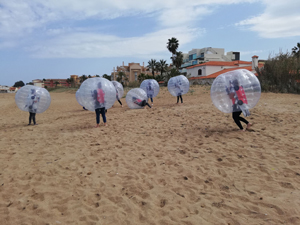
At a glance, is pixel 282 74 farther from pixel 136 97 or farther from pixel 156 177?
pixel 156 177

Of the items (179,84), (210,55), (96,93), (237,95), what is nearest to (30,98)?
(96,93)

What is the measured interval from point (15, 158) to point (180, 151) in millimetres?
4135

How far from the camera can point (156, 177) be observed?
414 cm

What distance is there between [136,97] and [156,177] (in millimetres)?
8548

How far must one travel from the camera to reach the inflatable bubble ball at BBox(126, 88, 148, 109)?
40.3ft

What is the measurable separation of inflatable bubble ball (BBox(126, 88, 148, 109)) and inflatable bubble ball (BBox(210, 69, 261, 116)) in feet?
21.7

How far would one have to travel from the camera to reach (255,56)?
30.7 metres

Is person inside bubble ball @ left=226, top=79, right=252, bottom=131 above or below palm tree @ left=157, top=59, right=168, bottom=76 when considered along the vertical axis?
below

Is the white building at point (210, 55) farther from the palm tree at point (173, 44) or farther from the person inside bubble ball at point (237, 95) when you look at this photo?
the person inside bubble ball at point (237, 95)

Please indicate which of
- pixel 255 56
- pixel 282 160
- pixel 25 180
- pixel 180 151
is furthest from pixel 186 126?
pixel 255 56

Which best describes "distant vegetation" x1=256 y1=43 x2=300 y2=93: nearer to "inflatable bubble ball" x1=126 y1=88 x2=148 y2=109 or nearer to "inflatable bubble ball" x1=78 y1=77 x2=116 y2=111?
"inflatable bubble ball" x1=126 y1=88 x2=148 y2=109

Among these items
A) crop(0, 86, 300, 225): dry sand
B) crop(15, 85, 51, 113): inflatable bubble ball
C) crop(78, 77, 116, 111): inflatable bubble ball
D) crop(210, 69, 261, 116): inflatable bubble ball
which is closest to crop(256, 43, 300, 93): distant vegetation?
crop(0, 86, 300, 225): dry sand

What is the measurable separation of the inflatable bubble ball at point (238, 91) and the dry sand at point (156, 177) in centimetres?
95

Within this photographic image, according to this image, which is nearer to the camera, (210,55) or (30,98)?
(30,98)
